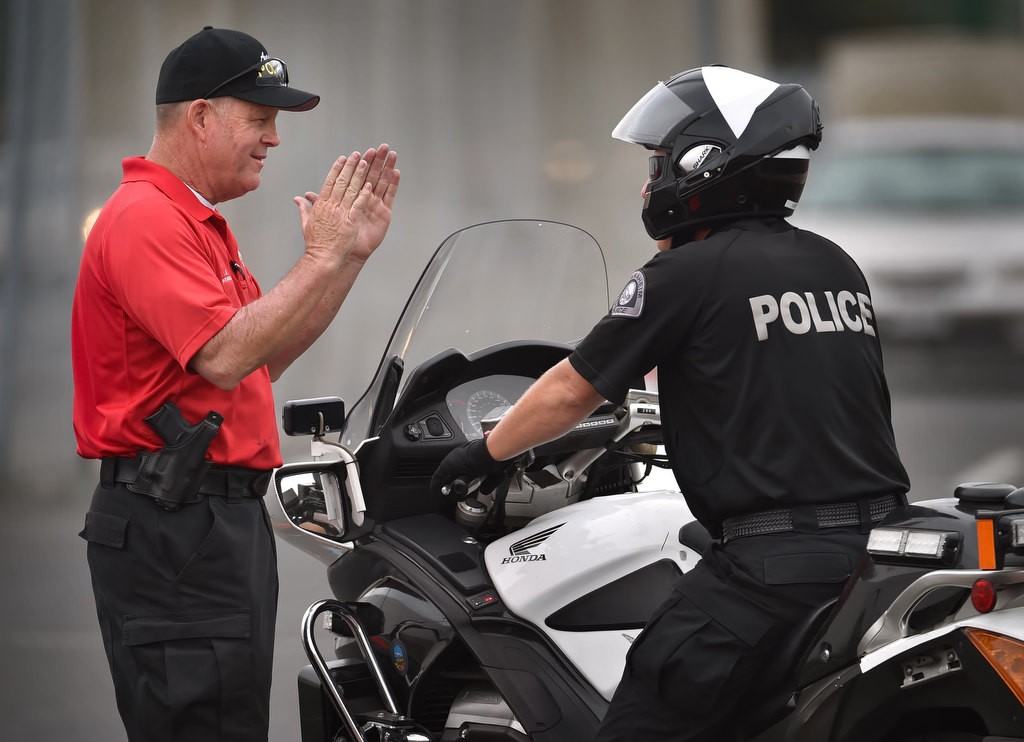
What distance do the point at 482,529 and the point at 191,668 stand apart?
29.0 inches

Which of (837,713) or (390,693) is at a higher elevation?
(837,713)

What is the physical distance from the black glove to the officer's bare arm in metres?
0.04

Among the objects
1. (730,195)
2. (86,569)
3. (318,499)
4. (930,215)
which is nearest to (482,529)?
(318,499)

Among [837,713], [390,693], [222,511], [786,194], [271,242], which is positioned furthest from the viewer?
[271,242]

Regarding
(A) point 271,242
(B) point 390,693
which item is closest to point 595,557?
(B) point 390,693

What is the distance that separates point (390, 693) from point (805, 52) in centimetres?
639

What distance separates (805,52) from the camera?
8.23 metres

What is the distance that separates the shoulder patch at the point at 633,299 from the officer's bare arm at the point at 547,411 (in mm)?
141

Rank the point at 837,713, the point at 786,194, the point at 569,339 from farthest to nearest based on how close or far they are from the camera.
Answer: the point at 569,339 < the point at 786,194 < the point at 837,713

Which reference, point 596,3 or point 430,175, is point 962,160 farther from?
point 430,175

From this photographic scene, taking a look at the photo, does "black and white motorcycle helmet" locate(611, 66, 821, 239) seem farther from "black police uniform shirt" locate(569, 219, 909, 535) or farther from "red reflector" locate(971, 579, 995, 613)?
"red reflector" locate(971, 579, 995, 613)

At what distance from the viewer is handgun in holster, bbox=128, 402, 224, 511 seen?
2.51m

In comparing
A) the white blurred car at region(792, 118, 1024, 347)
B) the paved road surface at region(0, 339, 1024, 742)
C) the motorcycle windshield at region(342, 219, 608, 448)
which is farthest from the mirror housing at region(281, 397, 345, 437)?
the white blurred car at region(792, 118, 1024, 347)

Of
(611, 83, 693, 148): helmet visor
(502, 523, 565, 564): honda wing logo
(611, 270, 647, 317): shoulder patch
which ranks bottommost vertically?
(502, 523, 565, 564): honda wing logo
